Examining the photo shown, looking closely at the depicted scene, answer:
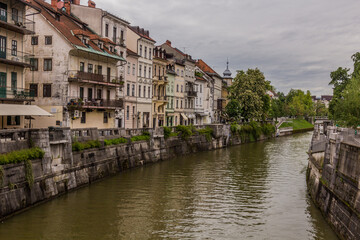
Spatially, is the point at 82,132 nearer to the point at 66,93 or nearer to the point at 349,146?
the point at 66,93

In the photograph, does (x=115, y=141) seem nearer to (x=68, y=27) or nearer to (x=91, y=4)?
(x=68, y=27)

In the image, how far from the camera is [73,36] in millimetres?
38281

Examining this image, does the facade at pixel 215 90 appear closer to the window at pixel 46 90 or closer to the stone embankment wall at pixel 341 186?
the window at pixel 46 90

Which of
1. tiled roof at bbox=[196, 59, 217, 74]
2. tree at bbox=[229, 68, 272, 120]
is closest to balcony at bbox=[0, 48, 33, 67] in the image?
tree at bbox=[229, 68, 272, 120]

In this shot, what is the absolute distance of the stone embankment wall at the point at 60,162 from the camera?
19531 millimetres

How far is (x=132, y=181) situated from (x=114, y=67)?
1896 cm

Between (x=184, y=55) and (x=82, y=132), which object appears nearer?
(x=82, y=132)

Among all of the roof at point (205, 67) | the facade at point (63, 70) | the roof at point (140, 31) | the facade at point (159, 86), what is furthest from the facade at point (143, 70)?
the roof at point (205, 67)

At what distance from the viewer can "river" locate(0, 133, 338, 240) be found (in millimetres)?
18734

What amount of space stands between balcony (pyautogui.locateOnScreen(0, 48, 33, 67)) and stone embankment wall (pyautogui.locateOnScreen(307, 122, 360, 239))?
22410 mm

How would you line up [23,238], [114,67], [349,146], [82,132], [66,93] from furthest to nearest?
[114,67] < [66,93] < [82,132] < [349,146] < [23,238]

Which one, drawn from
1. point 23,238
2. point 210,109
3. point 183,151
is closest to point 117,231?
point 23,238

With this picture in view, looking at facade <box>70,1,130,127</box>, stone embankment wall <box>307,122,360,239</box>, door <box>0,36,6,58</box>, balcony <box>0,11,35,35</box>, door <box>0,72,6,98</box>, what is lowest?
stone embankment wall <box>307,122,360,239</box>

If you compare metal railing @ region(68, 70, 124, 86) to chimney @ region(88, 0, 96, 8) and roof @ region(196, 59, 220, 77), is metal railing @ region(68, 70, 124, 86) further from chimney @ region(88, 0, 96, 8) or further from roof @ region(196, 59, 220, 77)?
roof @ region(196, 59, 220, 77)
